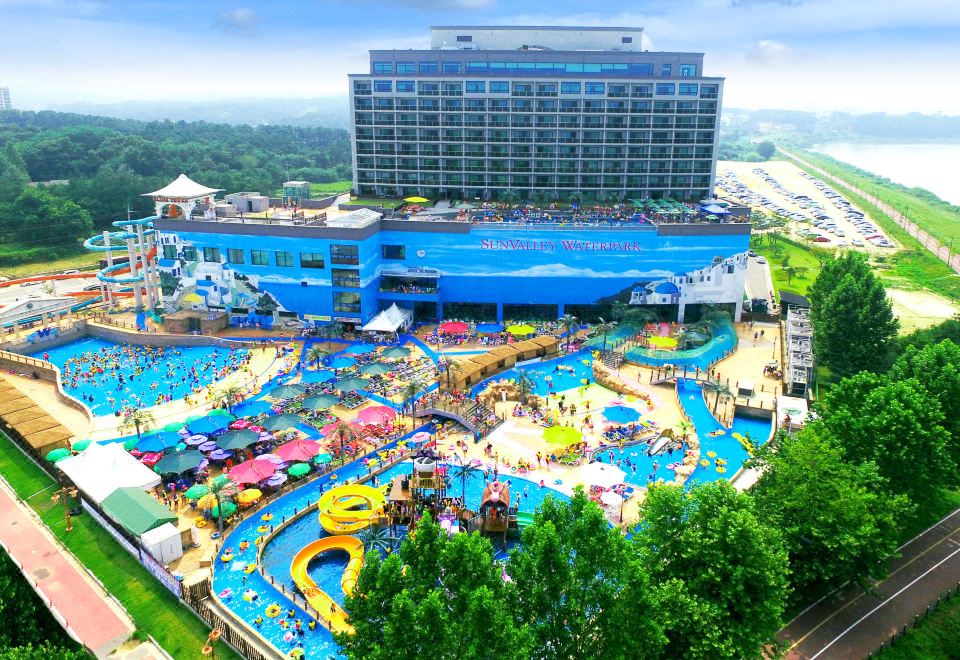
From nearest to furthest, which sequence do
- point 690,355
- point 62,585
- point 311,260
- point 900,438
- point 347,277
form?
point 62,585, point 900,438, point 690,355, point 347,277, point 311,260

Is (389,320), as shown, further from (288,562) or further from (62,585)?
(62,585)

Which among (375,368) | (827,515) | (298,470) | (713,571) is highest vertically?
(713,571)

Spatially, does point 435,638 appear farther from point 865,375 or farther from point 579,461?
point 865,375

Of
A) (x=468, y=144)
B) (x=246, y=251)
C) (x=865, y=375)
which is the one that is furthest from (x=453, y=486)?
(x=468, y=144)

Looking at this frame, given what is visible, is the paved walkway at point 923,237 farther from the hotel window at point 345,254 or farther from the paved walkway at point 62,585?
the paved walkway at point 62,585

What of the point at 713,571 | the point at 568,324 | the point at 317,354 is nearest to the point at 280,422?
the point at 317,354

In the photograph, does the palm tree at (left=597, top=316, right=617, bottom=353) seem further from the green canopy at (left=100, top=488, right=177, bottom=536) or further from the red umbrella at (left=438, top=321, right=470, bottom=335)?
the green canopy at (left=100, top=488, right=177, bottom=536)
